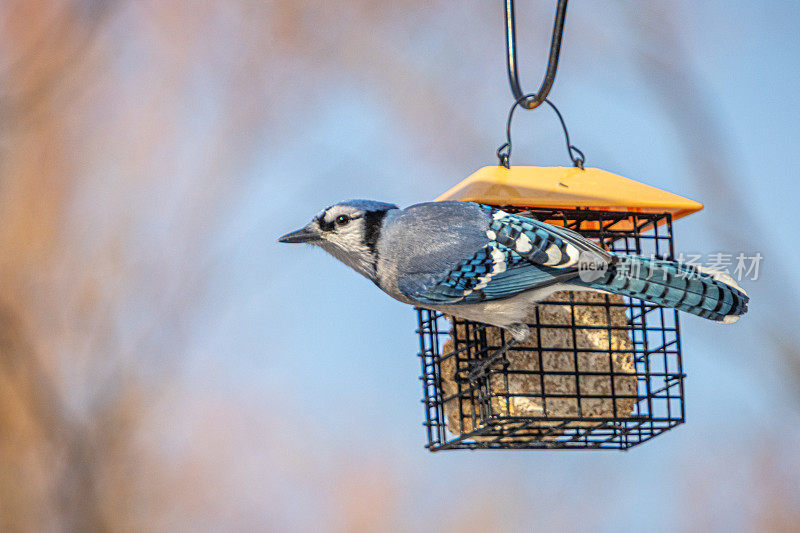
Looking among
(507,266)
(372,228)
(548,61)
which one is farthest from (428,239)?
(548,61)

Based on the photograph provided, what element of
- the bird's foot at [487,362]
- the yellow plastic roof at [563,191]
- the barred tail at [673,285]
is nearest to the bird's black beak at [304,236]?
the yellow plastic roof at [563,191]

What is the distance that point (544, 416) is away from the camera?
421 centimetres

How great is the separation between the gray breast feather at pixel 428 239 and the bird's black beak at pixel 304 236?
0.25 m

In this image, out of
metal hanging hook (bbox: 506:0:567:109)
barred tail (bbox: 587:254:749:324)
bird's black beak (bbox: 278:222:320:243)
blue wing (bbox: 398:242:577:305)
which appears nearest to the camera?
metal hanging hook (bbox: 506:0:567:109)

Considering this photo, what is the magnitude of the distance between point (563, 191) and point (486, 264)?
41cm

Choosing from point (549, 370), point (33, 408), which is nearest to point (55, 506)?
point (33, 408)

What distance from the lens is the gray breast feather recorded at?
4.13 metres

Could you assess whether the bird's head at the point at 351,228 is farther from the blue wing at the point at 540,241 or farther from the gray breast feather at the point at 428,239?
the blue wing at the point at 540,241

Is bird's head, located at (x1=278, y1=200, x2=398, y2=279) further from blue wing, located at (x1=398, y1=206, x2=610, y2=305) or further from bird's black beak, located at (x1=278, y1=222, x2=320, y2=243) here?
blue wing, located at (x1=398, y1=206, x2=610, y2=305)

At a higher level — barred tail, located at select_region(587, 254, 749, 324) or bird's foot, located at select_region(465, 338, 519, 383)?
barred tail, located at select_region(587, 254, 749, 324)

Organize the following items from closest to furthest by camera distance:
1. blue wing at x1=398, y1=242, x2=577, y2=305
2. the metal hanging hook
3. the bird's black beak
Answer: the metal hanging hook < blue wing at x1=398, y1=242, x2=577, y2=305 < the bird's black beak

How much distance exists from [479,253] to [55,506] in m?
3.68

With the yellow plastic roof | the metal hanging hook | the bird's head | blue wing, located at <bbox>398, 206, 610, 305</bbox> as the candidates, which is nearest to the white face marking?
the bird's head

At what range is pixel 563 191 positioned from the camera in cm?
414
